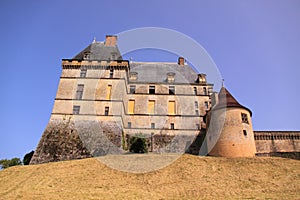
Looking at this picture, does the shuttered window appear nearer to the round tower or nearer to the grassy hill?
the round tower

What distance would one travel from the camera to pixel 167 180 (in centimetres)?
1917

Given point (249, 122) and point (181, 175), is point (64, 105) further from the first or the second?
point (249, 122)

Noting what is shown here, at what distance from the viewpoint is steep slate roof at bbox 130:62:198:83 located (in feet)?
121

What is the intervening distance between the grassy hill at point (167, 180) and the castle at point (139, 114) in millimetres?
3586

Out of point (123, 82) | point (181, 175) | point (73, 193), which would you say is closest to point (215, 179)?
point (181, 175)

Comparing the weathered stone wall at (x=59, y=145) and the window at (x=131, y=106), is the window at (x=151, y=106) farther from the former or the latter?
the weathered stone wall at (x=59, y=145)

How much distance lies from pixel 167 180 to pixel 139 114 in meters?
14.9

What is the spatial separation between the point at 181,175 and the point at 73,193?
8168mm

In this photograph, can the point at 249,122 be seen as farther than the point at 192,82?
No

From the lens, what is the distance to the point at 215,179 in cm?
1920

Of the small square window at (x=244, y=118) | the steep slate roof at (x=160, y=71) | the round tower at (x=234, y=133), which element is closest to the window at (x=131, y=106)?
the steep slate roof at (x=160, y=71)

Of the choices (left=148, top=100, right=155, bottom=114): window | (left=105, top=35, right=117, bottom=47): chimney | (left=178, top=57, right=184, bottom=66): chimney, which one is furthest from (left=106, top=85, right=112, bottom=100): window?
(left=178, top=57, right=184, bottom=66): chimney

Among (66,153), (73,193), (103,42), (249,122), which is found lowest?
(73,193)

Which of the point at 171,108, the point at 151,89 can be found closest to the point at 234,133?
the point at 171,108
